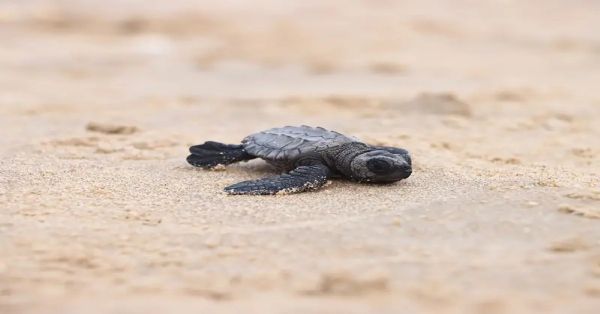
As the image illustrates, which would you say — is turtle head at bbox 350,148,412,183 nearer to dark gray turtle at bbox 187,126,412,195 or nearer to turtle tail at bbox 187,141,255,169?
dark gray turtle at bbox 187,126,412,195

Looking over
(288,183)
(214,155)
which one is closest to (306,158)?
(288,183)

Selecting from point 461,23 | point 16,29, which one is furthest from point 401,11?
point 16,29

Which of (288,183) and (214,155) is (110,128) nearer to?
(214,155)

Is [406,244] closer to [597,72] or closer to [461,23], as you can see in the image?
[597,72]

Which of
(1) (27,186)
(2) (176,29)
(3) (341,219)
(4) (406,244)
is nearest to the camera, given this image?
(4) (406,244)

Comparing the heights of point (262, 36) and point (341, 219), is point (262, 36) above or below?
above

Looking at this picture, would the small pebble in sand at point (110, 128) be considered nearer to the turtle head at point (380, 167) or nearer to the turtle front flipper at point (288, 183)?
the turtle front flipper at point (288, 183)

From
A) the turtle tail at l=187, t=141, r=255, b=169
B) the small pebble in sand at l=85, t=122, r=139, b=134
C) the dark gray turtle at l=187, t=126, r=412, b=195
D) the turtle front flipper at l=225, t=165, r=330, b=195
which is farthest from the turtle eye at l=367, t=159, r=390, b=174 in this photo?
the small pebble in sand at l=85, t=122, r=139, b=134
